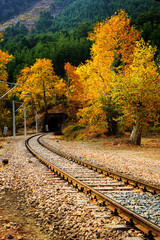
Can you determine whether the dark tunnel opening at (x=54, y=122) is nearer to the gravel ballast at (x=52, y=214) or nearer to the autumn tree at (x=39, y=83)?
the autumn tree at (x=39, y=83)

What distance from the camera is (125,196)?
704 cm

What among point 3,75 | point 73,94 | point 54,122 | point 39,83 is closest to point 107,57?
point 3,75

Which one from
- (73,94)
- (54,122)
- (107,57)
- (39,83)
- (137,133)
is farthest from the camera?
(54,122)

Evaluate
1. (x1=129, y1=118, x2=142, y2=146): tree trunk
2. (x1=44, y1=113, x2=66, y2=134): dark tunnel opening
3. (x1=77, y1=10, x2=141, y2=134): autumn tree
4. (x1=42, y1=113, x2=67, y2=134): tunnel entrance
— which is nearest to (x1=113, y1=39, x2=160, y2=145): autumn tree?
(x1=129, y1=118, x2=142, y2=146): tree trunk

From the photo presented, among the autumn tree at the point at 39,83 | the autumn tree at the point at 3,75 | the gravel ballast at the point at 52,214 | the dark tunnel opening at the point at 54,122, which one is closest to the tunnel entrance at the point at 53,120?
the dark tunnel opening at the point at 54,122

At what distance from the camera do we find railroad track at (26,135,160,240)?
519 cm

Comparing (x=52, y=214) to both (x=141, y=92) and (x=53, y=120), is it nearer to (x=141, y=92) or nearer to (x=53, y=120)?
(x=141, y=92)

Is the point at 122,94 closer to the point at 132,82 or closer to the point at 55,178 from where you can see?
the point at 132,82

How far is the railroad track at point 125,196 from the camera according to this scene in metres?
5.19

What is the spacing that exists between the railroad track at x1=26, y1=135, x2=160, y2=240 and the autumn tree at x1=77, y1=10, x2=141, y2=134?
14.2 meters

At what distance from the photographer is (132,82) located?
19.0m

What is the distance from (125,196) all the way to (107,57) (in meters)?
20.7

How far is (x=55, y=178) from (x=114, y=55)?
62.2 ft

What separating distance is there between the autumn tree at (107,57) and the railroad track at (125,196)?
14176mm
